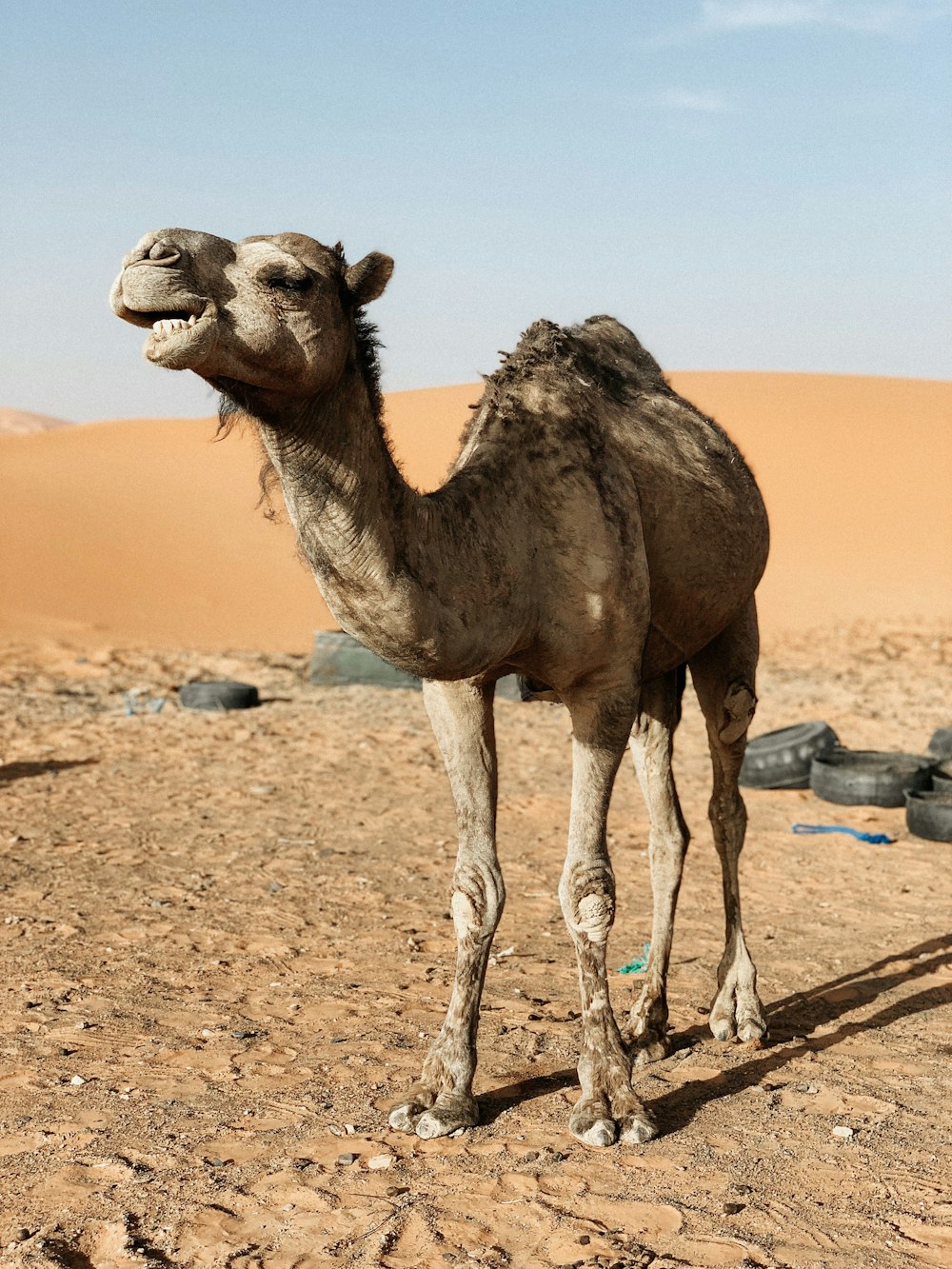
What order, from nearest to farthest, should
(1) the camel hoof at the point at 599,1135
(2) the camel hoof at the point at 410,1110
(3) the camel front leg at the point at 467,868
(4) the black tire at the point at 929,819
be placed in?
(1) the camel hoof at the point at 599,1135, (2) the camel hoof at the point at 410,1110, (3) the camel front leg at the point at 467,868, (4) the black tire at the point at 929,819

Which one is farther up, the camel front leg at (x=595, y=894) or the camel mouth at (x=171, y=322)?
the camel mouth at (x=171, y=322)

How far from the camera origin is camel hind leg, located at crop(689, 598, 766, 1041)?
6035mm

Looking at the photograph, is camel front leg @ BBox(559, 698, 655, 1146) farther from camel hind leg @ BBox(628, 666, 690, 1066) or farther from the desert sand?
camel hind leg @ BBox(628, 666, 690, 1066)

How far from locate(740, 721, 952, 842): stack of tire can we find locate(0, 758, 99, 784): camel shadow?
Result: 18.5 feet

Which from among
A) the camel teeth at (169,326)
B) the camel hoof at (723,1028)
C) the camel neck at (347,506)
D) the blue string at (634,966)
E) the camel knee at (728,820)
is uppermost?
the camel teeth at (169,326)

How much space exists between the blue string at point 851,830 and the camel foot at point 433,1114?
5.63 metres

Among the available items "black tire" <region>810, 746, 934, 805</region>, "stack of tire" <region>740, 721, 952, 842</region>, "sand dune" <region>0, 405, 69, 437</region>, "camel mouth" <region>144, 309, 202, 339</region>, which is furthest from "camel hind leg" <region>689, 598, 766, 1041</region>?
"sand dune" <region>0, 405, 69, 437</region>

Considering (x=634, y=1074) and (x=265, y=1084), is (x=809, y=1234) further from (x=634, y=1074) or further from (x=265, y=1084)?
(x=265, y=1084)

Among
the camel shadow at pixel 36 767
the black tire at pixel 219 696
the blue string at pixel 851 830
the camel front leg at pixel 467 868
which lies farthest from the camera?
the black tire at pixel 219 696

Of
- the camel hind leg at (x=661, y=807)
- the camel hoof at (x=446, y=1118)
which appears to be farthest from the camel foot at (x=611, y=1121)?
the camel hind leg at (x=661, y=807)

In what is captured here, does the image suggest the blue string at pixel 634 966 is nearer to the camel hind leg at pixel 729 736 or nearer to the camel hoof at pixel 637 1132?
the camel hind leg at pixel 729 736

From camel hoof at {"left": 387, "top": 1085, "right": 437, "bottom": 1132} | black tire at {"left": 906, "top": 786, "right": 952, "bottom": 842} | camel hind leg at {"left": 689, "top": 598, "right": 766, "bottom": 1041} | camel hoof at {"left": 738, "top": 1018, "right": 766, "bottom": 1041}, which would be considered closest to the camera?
camel hoof at {"left": 387, "top": 1085, "right": 437, "bottom": 1132}

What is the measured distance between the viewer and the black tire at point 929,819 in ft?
30.8

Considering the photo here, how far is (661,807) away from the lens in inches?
237
